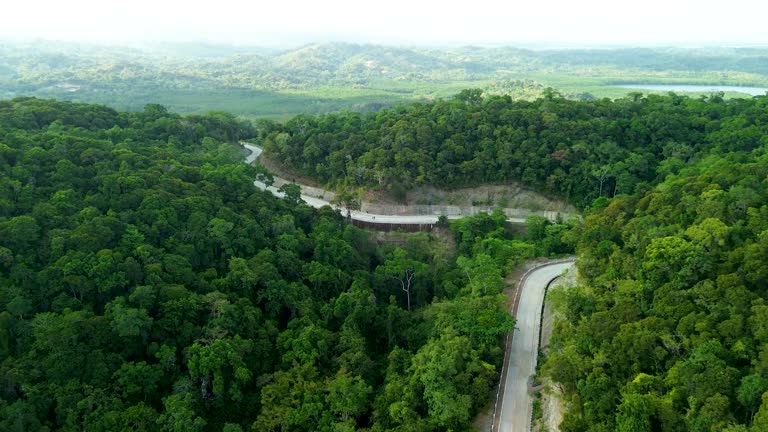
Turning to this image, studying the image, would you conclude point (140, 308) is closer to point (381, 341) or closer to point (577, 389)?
point (381, 341)

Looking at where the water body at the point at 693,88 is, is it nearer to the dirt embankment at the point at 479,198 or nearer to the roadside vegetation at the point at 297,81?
the roadside vegetation at the point at 297,81

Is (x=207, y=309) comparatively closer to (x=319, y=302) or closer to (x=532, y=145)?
(x=319, y=302)

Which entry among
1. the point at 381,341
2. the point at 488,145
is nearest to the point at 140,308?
the point at 381,341

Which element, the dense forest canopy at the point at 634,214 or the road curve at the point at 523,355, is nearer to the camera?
the dense forest canopy at the point at 634,214

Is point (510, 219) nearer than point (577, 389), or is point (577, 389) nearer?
point (577, 389)

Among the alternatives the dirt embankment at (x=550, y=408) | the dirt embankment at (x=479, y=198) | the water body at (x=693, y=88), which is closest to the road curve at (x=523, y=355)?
the dirt embankment at (x=550, y=408)

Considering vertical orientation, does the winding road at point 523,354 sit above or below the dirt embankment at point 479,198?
below

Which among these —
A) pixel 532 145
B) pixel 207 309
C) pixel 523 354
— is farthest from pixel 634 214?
pixel 207 309

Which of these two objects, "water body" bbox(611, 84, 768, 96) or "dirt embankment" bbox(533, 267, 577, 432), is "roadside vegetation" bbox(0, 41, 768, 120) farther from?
"dirt embankment" bbox(533, 267, 577, 432)

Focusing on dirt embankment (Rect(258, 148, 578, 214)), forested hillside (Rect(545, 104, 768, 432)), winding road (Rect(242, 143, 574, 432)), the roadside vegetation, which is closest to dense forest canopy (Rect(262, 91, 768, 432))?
forested hillside (Rect(545, 104, 768, 432))
